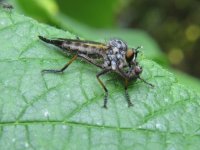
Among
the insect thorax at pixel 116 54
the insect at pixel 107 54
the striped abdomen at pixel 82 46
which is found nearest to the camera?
the insect at pixel 107 54

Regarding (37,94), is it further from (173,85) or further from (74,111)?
(173,85)

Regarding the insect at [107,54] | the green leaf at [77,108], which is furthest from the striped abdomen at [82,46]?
the green leaf at [77,108]

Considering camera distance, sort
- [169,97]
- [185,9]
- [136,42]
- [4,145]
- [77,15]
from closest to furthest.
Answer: [4,145] → [169,97] → [136,42] → [77,15] → [185,9]

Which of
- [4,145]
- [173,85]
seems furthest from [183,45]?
[4,145]

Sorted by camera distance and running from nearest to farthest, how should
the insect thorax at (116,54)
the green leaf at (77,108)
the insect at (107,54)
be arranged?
the green leaf at (77,108) → the insect at (107,54) → the insect thorax at (116,54)

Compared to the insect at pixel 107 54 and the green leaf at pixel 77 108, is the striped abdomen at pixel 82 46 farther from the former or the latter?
the green leaf at pixel 77 108

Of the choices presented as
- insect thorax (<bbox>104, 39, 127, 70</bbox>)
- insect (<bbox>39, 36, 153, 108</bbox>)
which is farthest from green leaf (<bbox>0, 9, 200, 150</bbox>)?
insect thorax (<bbox>104, 39, 127, 70</bbox>)

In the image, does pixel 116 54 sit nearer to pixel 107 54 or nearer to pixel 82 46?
pixel 107 54

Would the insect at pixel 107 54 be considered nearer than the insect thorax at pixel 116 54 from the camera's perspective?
Yes

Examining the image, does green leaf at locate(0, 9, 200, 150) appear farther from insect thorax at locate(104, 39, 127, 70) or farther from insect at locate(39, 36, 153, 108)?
insect thorax at locate(104, 39, 127, 70)
